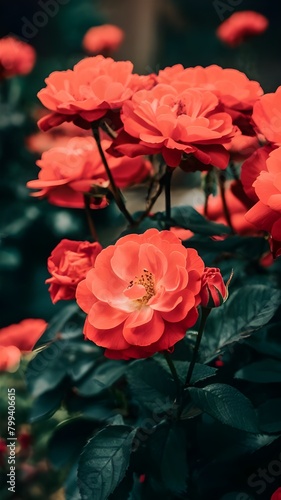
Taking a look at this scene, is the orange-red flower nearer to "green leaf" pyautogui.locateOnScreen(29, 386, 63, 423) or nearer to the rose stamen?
the rose stamen

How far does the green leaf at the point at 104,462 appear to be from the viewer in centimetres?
57

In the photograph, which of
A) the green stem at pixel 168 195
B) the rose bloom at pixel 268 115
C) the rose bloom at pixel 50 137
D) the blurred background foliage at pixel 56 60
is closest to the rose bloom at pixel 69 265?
the green stem at pixel 168 195

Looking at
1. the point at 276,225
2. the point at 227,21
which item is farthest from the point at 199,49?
the point at 276,225

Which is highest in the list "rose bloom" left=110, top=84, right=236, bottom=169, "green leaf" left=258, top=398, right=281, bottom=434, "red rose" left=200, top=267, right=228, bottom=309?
"rose bloom" left=110, top=84, right=236, bottom=169

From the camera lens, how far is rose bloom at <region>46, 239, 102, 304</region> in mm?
663

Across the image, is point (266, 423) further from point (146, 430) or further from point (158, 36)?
point (158, 36)

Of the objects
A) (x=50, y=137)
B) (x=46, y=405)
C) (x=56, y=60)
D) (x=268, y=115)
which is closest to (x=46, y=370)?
(x=46, y=405)

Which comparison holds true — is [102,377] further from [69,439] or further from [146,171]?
[146,171]

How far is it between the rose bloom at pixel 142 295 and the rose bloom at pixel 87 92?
0.51ft

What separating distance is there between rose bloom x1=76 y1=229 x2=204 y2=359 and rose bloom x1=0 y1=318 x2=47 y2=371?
35 centimetres

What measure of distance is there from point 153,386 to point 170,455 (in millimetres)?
72

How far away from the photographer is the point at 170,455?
601 mm

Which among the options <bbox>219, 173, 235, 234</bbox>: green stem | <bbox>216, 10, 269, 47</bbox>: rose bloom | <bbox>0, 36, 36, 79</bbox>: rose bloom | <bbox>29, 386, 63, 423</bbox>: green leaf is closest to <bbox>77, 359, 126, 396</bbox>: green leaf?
<bbox>29, 386, 63, 423</bbox>: green leaf

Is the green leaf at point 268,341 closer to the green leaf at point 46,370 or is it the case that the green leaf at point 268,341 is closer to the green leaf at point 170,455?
the green leaf at point 170,455
